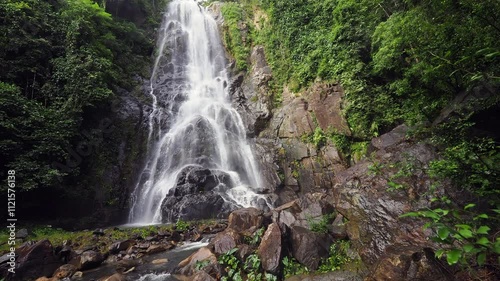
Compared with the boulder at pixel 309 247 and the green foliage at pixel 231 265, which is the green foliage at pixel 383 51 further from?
the green foliage at pixel 231 265

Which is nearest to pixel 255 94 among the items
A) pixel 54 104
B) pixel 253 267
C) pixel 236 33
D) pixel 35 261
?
pixel 236 33

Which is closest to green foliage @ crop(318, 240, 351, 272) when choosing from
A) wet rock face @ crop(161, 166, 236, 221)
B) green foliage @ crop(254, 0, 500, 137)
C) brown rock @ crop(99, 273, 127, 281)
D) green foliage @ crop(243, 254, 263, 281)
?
green foliage @ crop(243, 254, 263, 281)

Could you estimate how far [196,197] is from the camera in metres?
12.7

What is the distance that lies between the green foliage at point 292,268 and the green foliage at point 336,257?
36cm

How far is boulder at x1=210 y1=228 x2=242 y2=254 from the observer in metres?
6.68

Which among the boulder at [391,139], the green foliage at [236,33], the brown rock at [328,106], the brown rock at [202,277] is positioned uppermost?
the green foliage at [236,33]

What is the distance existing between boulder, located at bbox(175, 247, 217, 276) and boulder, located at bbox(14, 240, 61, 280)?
3.67m

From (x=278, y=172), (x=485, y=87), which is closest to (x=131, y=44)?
(x=278, y=172)

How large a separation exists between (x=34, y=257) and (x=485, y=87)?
41.8 ft

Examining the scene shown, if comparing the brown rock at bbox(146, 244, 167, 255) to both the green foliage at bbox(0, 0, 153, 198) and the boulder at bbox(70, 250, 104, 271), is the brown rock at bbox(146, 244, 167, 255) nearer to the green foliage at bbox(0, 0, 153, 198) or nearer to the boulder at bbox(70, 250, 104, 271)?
the boulder at bbox(70, 250, 104, 271)

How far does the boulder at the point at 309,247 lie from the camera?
5746 mm

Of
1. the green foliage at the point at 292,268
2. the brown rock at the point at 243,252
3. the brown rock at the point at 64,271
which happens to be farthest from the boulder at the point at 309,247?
the brown rock at the point at 64,271

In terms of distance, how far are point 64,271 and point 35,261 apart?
0.82 meters

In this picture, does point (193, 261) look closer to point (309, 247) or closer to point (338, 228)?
point (309, 247)
